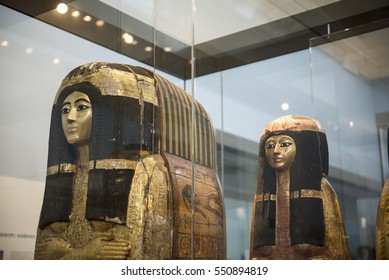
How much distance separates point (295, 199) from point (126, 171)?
24.8 inches

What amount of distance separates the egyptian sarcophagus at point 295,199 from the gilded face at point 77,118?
72 centimetres

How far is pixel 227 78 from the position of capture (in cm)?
197

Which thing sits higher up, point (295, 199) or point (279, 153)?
point (279, 153)

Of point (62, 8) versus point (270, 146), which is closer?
point (270, 146)

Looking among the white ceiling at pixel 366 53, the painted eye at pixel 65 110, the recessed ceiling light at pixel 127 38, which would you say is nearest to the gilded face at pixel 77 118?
the painted eye at pixel 65 110

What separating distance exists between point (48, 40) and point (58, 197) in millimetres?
601

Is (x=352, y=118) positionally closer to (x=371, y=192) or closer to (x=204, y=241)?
(x=371, y=192)

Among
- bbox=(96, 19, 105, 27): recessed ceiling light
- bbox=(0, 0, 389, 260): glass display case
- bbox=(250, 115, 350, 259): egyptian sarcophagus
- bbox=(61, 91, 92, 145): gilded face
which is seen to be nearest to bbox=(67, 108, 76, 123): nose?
bbox=(61, 91, 92, 145): gilded face

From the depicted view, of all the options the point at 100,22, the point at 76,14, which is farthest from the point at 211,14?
the point at 76,14

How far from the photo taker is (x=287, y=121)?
74.4 inches

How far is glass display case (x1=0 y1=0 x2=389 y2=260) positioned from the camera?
68.5 inches

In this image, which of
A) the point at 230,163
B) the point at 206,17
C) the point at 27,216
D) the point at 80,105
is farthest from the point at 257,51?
Result: the point at 27,216

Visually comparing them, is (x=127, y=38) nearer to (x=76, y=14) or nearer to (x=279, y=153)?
(x=76, y=14)

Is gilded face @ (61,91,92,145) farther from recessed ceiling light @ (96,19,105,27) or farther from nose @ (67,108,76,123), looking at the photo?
recessed ceiling light @ (96,19,105,27)
